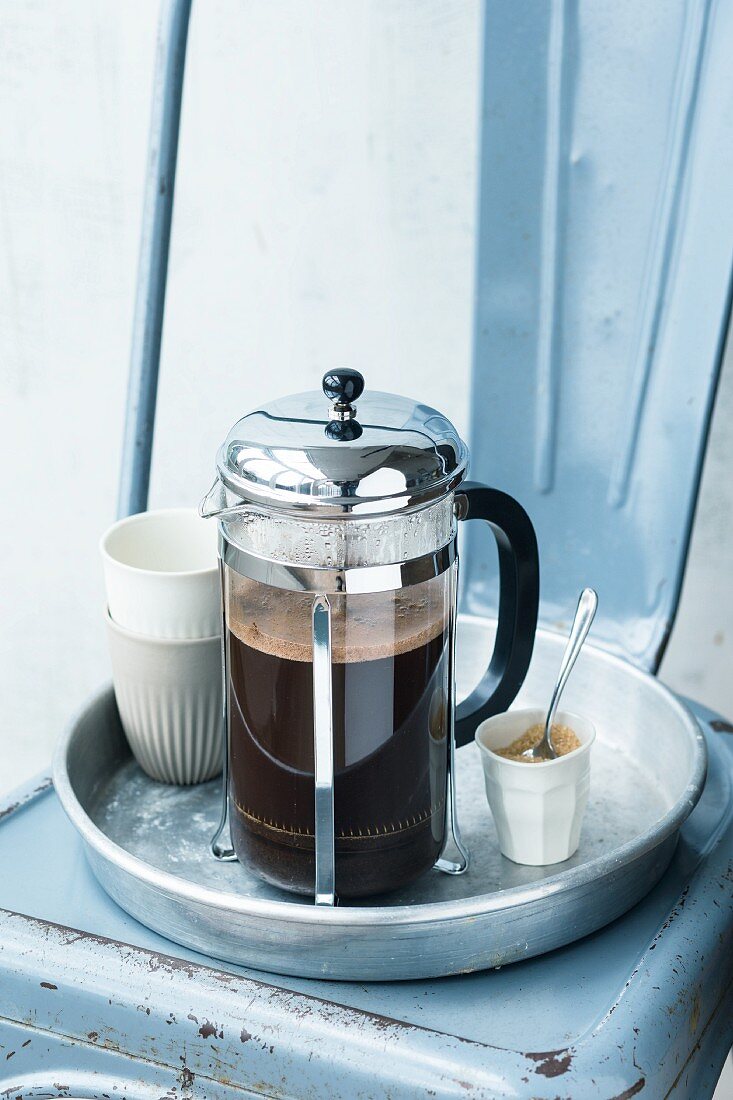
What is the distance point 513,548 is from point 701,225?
1.47 ft

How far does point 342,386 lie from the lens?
2.28 ft

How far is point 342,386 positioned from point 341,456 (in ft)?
0.16

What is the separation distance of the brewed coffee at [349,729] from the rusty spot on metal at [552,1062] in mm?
149

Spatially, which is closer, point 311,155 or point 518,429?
point 518,429

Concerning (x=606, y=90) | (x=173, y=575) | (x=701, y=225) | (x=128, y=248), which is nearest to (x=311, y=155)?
(x=128, y=248)

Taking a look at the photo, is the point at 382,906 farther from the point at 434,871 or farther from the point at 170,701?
the point at 170,701

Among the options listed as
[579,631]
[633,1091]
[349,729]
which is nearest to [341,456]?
[349,729]

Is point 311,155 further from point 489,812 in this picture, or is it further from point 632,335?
point 489,812

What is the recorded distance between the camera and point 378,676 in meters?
0.72

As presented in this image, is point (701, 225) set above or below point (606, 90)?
below

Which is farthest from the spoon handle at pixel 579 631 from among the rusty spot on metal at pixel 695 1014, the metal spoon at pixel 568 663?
the rusty spot on metal at pixel 695 1014

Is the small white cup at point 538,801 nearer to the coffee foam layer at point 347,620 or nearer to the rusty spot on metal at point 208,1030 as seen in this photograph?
the coffee foam layer at point 347,620

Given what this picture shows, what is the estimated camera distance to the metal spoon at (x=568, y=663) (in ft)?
2.81

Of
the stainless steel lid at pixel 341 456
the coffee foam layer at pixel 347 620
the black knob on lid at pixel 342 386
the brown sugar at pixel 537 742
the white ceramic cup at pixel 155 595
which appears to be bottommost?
the brown sugar at pixel 537 742
